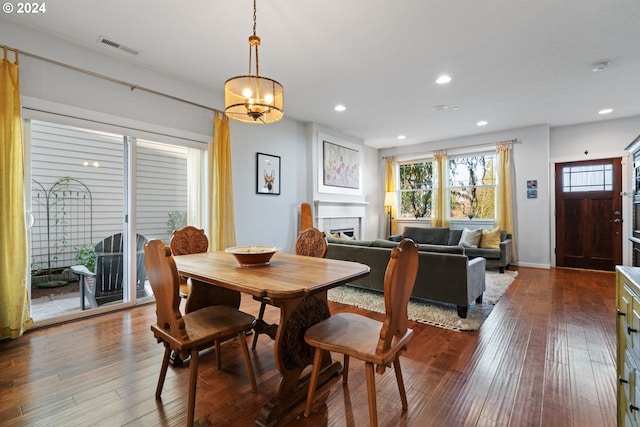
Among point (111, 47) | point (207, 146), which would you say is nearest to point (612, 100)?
point (207, 146)

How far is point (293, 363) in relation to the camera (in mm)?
1713

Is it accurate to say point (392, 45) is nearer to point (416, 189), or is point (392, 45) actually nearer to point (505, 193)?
point (505, 193)

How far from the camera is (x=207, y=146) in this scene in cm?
404

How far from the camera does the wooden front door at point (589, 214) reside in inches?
207

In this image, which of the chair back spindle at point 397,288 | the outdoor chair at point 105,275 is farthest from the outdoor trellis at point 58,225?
the chair back spindle at point 397,288

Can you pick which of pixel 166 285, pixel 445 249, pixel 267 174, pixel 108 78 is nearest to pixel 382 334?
pixel 166 285

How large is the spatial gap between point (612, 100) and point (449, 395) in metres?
5.14

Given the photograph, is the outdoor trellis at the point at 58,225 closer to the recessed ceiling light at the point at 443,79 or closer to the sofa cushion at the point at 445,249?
the sofa cushion at the point at 445,249

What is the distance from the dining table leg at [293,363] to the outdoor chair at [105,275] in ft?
8.56

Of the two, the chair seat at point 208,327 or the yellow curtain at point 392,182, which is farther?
the yellow curtain at point 392,182

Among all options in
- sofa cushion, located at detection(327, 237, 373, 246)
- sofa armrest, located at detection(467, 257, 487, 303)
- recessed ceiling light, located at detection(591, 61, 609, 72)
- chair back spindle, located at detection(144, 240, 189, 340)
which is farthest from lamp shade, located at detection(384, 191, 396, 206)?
chair back spindle, located at detection(144, 240, 189, 340)

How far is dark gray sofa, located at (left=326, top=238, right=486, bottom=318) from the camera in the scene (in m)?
2.98

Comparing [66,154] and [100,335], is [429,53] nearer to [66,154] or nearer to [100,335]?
[66,154]

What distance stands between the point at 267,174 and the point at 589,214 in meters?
5.90
